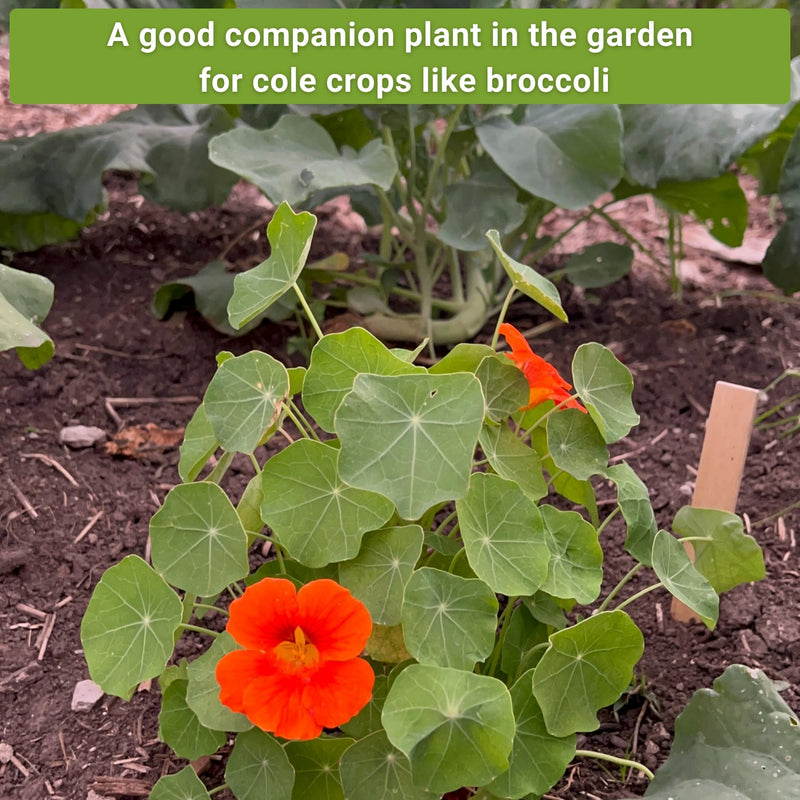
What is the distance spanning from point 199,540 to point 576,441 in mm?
414

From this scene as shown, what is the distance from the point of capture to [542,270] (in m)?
2.40

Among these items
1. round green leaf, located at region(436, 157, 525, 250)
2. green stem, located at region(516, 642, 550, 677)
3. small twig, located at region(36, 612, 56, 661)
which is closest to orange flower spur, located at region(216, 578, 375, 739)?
green stem, located at region(516, 642, 550, 677)

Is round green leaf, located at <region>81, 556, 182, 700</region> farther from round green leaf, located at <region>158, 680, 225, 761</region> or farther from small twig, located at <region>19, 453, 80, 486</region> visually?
small twig, located at <region>19, 453, 80, 486</region>

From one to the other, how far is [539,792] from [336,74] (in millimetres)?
1376

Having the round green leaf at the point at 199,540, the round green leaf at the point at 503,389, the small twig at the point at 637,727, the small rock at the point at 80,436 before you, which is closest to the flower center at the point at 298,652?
the round green leaf at the point at 199,540

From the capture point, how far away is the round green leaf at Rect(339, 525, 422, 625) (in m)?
0.94

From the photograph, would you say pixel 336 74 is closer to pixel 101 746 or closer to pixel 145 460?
pixel 145 460

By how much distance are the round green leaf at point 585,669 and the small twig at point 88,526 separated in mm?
852

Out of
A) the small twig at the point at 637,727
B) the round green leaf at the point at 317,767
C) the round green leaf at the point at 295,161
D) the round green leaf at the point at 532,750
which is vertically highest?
the round green leaf at the point at 295,161

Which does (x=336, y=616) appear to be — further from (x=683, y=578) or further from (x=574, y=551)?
(x=683, y=578)

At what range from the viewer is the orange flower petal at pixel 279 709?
0.86 m

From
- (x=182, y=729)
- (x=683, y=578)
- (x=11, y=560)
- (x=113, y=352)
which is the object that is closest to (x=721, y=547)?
(x=683, y=578)

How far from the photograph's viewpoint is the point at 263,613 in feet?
2.89

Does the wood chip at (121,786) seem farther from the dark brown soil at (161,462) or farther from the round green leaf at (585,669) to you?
the round green leaf at (585,669)
